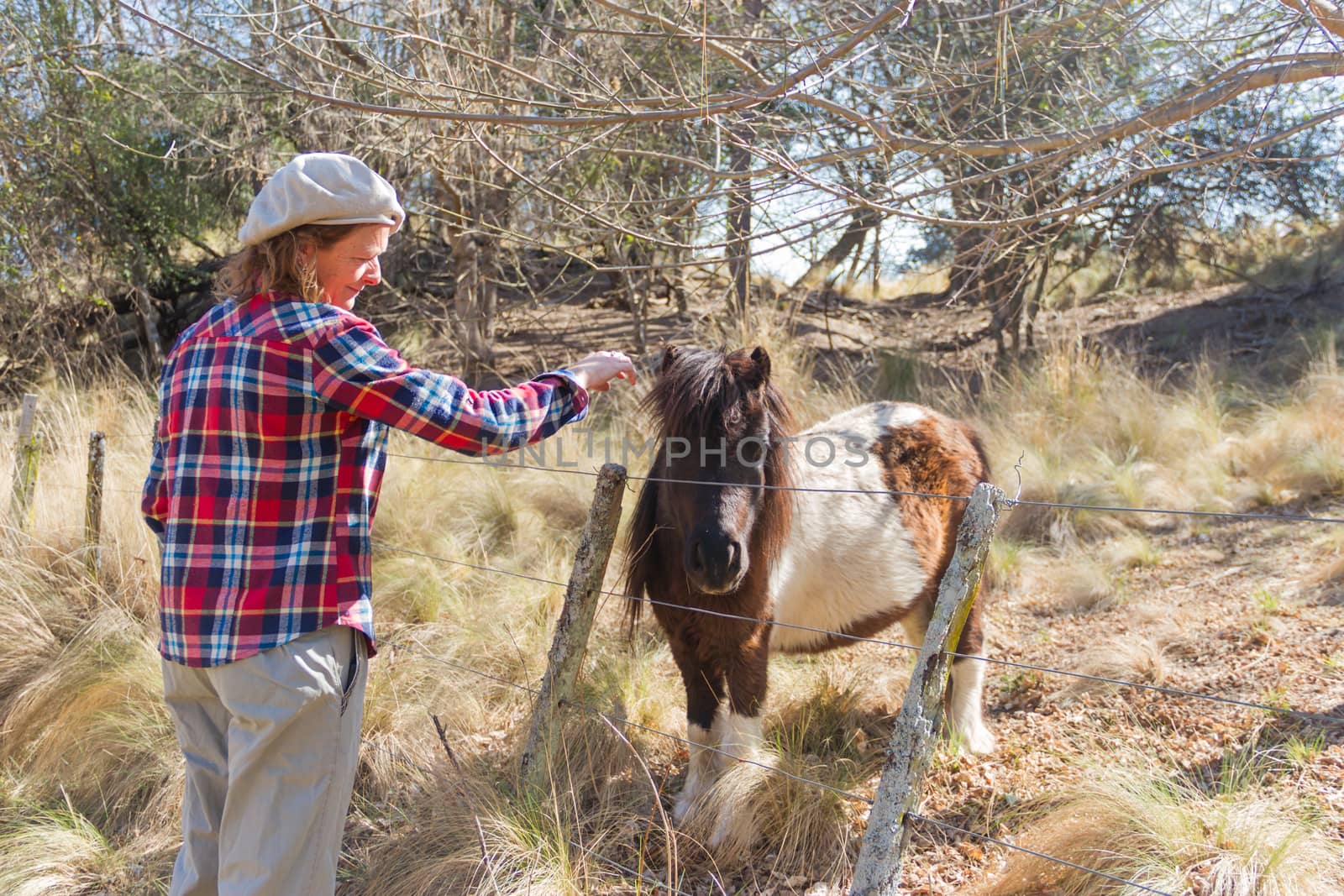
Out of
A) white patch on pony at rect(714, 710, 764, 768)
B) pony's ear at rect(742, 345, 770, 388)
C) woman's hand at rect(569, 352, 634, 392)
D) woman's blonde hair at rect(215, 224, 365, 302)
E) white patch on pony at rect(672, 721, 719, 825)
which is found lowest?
white patch on pony at rect(672, 721, 719, 825)

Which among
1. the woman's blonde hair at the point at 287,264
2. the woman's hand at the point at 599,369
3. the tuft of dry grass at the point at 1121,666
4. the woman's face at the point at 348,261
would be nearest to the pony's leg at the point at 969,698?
the tuft of dry grass at the point at 1121,666

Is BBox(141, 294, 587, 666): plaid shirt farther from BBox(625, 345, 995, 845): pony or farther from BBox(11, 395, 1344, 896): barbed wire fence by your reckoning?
BBox(625, 345, 995, 845): pony

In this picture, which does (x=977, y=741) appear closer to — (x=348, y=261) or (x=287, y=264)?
(x=348, y=261)

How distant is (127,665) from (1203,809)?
15.9ft

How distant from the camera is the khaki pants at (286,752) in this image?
→ 1.88 meters

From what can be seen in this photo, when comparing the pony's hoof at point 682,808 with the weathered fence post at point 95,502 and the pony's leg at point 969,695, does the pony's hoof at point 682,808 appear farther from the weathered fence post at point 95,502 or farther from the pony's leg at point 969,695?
the weathered fence post at point 95,502

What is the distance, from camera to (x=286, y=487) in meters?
1.92

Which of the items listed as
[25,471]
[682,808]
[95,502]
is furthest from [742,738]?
[25,471]

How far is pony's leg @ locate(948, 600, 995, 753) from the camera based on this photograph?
13.2ft

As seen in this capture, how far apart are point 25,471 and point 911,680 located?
233 inches

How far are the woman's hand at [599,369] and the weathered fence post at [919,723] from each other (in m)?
0.98

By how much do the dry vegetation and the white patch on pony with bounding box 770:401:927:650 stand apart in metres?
0.47

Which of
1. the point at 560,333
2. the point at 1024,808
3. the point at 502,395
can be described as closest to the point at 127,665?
the point at 502,395

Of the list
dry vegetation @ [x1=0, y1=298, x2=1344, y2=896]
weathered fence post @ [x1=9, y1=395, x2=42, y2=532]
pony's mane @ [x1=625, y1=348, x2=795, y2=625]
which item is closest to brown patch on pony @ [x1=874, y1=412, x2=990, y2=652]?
dry vegetation @ [x1=0, y1=298, x2=1344, y2=896]
